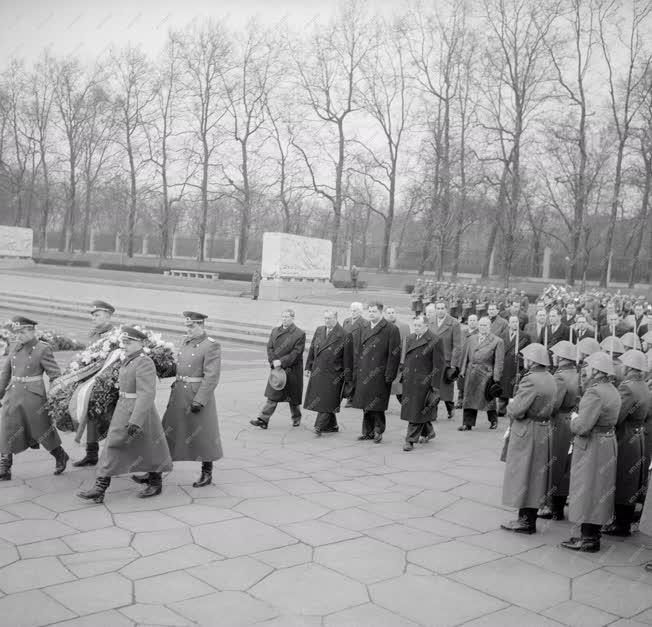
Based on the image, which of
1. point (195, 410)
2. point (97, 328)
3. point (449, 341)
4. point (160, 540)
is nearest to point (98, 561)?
point (160, 540)

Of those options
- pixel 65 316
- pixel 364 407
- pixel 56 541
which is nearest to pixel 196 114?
pixel 65 316

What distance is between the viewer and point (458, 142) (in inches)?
1729

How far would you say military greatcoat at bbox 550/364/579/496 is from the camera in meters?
6.49

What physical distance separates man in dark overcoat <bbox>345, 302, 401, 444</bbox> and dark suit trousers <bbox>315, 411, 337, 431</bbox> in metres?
0.49

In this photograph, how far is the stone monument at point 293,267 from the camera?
111 feet

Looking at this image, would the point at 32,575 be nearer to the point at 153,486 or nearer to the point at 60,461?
the point at 153,486

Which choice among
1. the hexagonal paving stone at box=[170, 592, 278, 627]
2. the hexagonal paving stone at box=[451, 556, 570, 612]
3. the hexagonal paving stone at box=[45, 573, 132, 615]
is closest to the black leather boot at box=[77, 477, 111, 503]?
the hexagonal paving stone at box=[45, 573, 132, 615]

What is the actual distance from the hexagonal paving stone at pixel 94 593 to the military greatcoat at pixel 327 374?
5.13m

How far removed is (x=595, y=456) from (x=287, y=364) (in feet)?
16.0

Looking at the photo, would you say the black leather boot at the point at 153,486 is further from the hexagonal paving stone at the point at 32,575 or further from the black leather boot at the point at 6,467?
the hexagonal paving stone at the point at 32,575

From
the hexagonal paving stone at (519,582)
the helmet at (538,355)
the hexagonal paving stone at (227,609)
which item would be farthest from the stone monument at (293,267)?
the hexagonal paving stone at (227,609)

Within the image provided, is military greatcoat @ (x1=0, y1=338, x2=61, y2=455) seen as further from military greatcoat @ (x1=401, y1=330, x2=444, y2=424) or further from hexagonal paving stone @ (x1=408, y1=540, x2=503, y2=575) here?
military greatcoat @ (x1=401, y1=330, x2=444, y2=424)

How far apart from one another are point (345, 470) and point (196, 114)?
46.0 meters

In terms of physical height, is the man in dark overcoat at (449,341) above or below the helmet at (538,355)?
below
